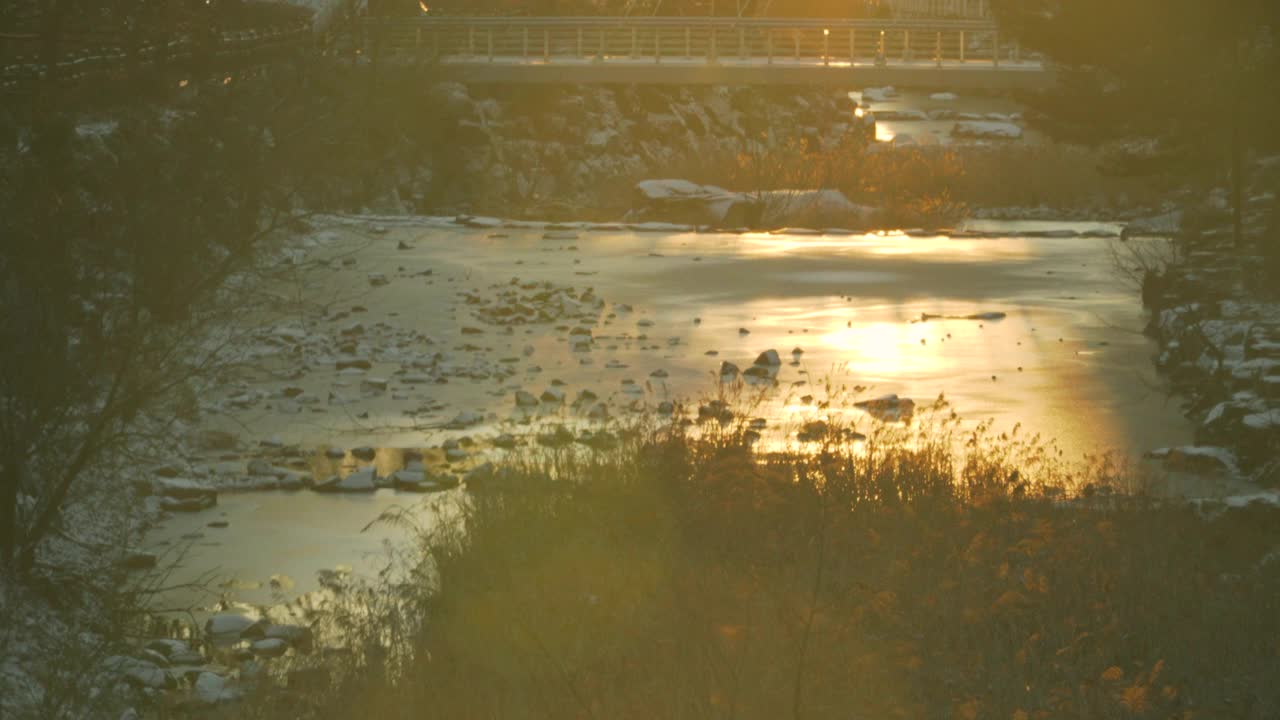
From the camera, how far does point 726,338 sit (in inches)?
779

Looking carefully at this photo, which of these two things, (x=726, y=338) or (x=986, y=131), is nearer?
(x=726, y=338)

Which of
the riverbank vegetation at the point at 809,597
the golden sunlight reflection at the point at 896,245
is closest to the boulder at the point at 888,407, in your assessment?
the riverbank vegetation at the point at 809,597

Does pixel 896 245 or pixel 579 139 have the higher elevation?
pixel 896 245

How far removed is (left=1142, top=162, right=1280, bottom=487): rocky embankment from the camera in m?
12.9

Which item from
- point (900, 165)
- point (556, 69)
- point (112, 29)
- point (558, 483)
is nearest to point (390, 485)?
point (558, 483)

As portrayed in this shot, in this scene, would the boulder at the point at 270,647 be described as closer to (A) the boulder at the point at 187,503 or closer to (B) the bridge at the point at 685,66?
(A) the boulder at the point at 187,503

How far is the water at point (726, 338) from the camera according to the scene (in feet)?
41.0

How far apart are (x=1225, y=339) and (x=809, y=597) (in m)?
9.30

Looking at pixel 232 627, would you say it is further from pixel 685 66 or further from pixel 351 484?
pixel 685 66

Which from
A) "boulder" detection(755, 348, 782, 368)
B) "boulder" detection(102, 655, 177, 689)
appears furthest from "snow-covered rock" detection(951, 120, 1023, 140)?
"boulder" detection(102, 655, 177, 689)

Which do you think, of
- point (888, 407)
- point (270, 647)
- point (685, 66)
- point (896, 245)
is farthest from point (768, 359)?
point (685, 66)

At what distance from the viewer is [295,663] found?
873 cm

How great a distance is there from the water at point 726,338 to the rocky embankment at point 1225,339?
1.14 ft

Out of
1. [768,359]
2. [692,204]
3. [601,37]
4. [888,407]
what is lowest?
[692,204]
